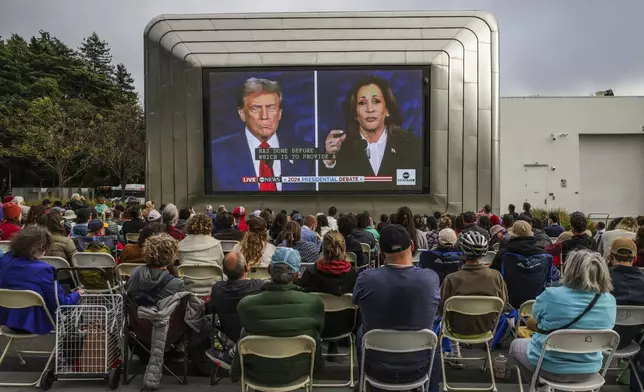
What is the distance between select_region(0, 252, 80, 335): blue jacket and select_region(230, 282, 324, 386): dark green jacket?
2034 mm

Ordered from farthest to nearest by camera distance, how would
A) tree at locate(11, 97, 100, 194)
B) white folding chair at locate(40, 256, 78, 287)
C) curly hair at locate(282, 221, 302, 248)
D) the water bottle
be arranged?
1. tree at locate(11, 97, 100, 194)
2. curly hair at locate(282, 221, 302, 248)
3. white folding chair at locate(40, 256, 78, 287)
4. the water bottle

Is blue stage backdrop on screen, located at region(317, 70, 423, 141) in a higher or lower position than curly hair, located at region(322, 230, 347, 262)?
higher

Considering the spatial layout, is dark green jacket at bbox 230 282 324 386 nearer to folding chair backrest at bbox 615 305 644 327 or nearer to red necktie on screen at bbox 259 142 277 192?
folding chair backrest at bbox 615 305 644 327

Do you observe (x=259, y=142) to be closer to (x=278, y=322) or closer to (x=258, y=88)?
(x=258, y=88)

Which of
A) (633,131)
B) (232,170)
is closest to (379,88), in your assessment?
(232,170)

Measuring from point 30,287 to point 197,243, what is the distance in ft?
6.07

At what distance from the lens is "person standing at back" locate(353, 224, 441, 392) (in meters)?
3.37

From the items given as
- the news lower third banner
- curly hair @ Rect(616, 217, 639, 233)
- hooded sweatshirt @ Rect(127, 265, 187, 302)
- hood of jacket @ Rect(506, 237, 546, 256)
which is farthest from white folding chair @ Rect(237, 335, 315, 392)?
the news lower third banner

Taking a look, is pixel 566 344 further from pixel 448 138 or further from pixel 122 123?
pixel 122 123

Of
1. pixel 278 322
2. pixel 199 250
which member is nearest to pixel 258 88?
pixel 199 250

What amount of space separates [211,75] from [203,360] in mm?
11265

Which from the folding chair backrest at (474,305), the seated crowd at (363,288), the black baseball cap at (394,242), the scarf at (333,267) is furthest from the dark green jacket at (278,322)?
the folding chair backrest at (474,305)

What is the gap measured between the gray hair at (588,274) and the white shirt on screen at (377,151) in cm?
1097

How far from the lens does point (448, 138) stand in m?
14.5
